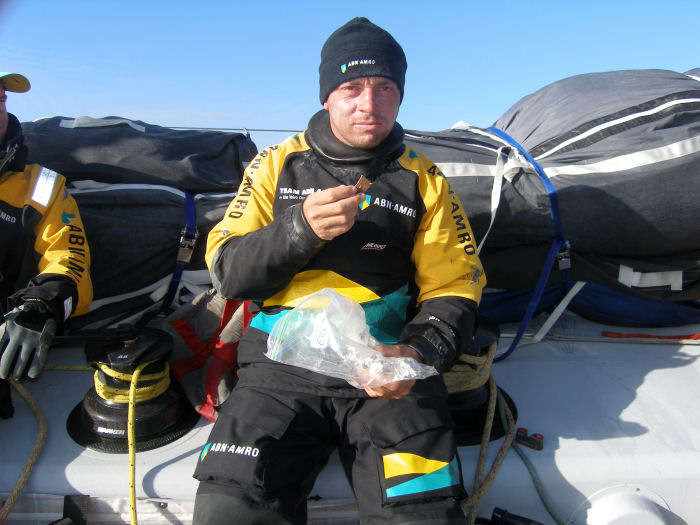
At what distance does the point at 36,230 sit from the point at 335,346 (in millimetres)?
1486

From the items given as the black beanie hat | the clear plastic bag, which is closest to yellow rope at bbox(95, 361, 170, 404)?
the clear plastic bag

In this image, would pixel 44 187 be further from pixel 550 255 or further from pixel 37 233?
pixel 550 255

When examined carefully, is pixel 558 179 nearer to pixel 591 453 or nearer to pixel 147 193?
pixel 591 453

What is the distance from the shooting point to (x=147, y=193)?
2.41 meters

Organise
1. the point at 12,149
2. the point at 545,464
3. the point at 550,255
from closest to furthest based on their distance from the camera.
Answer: the point at 545,464
the point at 12,149
the point at 550,255

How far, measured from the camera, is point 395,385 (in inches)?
53.9

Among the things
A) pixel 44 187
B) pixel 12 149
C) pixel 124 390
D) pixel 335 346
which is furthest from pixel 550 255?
pixel 12 149

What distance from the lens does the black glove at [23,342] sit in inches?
66.0

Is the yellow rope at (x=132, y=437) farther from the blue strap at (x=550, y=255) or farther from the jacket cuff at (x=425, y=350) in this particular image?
the blue strap at (x=550, y=255)

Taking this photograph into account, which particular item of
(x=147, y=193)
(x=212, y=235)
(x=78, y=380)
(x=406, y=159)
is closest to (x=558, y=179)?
(x=406, y=159)

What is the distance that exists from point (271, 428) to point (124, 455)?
0.58 m

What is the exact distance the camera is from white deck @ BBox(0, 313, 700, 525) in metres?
1.53

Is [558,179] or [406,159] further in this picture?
[558,179]

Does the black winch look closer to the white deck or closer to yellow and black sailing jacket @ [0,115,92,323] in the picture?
the white deck
